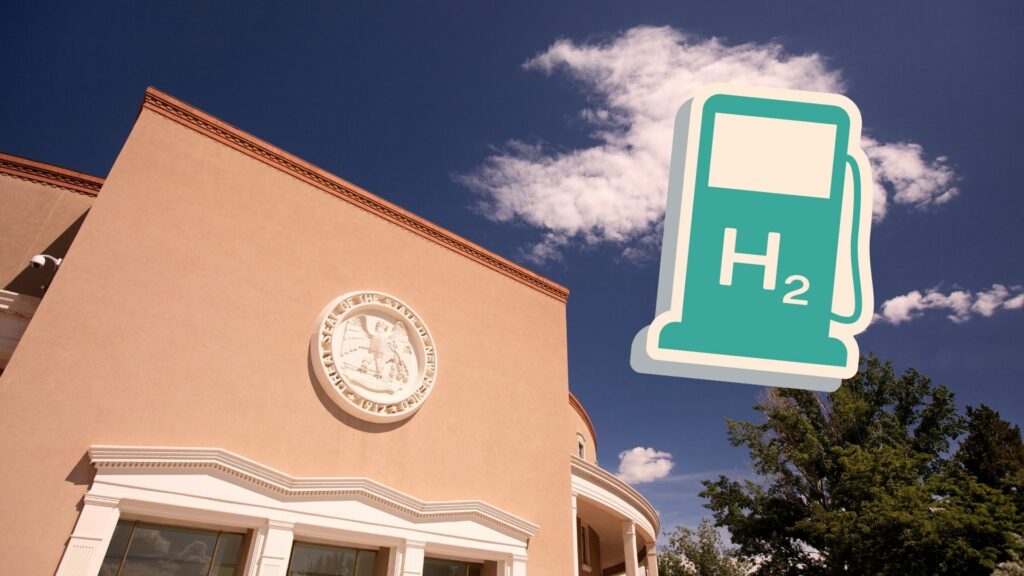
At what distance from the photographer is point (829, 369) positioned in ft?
22.5

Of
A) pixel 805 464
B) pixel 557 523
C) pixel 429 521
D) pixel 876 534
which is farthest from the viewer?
pixel 805 464

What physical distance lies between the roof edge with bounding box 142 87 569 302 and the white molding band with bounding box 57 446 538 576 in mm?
6542

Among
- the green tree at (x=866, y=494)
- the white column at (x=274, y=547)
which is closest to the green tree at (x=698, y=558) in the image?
the green tree at (x=866, y=494)

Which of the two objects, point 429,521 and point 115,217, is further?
point 429,521

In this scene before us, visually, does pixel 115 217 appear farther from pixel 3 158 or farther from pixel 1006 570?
pixel 1006 570

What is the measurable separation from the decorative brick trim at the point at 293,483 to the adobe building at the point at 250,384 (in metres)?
0.03

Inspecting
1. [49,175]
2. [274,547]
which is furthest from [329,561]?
[49,175]

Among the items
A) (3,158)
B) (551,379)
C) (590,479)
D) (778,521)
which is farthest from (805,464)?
(3,158)

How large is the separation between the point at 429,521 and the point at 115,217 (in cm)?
835

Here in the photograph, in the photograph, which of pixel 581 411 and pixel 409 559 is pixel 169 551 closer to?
pixel 409 559

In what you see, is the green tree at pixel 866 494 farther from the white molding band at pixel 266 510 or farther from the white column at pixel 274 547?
the white column at pixel 274 547

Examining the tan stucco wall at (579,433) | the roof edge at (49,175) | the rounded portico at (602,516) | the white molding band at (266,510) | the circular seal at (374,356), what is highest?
the roof edge at (49,175)

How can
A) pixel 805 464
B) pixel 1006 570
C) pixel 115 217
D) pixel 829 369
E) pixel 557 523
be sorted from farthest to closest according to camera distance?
pixel 805 464
pixel 1006 570
pixel 557 523
pixel 115 217
pixel 829 369

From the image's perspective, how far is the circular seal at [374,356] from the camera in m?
10.9
